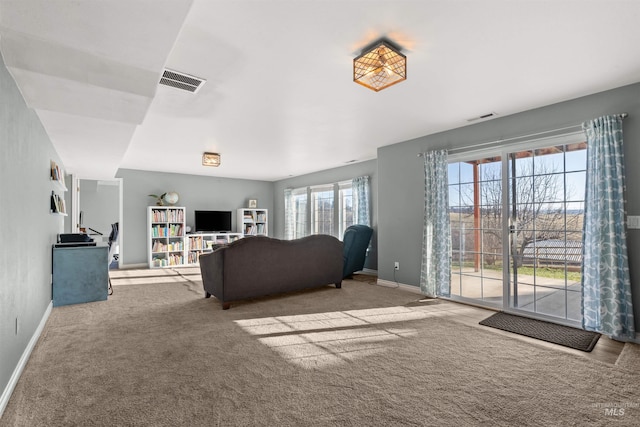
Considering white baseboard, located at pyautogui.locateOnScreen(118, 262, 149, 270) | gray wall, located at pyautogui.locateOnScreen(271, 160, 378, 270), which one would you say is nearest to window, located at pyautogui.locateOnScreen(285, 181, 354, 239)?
gray wall, located at pyautogui.locateOnScreen(271, 160, 378, 270)

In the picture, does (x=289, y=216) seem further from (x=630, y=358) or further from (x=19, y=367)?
(x=630, y=358)

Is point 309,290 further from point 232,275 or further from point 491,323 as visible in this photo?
point 491,323

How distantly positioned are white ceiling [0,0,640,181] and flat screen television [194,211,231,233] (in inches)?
159

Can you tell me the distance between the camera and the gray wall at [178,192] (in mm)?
7328

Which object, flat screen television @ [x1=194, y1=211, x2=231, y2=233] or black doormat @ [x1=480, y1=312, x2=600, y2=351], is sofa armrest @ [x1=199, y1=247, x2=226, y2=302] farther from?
flat screen television @ [x1=194, y1=211, x2=231, y2=233]

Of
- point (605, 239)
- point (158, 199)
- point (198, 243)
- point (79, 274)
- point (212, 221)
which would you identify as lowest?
point (79, 274)

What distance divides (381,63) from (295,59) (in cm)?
67

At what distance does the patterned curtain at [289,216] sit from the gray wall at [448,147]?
3.76m

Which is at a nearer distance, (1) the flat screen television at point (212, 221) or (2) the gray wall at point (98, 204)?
(1) the flat screen television at point (212, 221)

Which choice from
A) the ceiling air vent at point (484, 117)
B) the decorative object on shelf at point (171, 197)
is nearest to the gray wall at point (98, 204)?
the decorative object on shelf at point (171, 197)

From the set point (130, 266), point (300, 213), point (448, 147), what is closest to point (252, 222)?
point (300, 213)

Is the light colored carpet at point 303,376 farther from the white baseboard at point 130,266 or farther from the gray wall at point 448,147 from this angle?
the white baseboard at point 130,266

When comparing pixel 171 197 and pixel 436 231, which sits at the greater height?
pixel 171 197

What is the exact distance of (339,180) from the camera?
7.36 m
